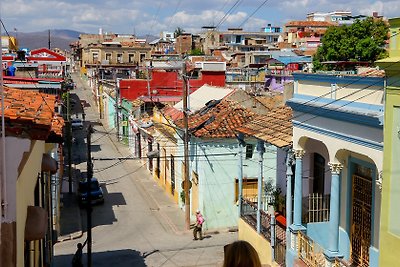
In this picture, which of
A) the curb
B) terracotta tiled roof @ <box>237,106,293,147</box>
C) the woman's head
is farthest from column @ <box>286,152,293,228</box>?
the curb

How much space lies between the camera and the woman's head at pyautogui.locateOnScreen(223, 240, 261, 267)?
341 centimetres

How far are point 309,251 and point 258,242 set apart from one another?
9.36ft

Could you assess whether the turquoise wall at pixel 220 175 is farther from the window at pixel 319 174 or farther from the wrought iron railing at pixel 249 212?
the window at pixel 319 174

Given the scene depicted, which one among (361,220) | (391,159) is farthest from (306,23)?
(391,159)

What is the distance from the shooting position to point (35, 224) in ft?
22.5

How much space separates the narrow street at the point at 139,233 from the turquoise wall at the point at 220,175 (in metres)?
0.78

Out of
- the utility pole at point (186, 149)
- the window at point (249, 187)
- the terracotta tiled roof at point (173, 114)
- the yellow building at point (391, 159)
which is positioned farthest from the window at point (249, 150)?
the yellow building at point (391, 159)

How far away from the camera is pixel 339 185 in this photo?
1088 cm

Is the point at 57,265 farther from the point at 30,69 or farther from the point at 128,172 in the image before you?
the point at 128,172

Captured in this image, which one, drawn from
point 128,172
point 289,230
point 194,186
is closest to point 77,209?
point 194,186

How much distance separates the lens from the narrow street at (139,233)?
1852cm

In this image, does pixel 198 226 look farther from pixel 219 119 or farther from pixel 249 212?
pixel 249 212

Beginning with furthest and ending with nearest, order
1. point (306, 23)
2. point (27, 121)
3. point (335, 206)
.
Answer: point (306, 23), point (335, 206), point (27, 121)

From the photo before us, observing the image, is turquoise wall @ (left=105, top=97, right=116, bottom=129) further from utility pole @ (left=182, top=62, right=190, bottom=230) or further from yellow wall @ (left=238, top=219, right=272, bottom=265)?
yellow wall @ (left=238, top=219, right=272, bottom=265)
